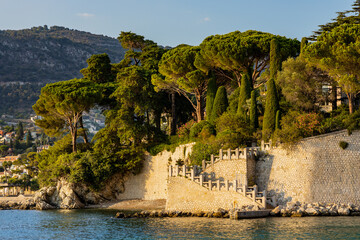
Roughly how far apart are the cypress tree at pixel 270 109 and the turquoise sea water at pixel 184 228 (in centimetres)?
970

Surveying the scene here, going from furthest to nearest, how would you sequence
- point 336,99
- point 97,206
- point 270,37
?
point 97,206 < point 270,37 < point 336,99

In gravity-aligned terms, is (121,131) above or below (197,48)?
below

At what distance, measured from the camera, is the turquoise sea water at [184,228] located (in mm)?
32312

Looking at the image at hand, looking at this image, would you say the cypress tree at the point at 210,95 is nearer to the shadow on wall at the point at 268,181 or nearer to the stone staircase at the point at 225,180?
the stone staircase at the point at 225,180

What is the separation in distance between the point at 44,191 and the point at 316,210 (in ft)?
104

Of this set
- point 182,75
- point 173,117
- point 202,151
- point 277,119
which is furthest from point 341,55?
point 173,117

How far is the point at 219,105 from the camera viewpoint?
53.6m

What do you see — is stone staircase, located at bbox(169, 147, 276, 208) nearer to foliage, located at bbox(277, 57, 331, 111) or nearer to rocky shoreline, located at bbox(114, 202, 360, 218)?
rocky shoreline, located at bbox(114, 202, 360, 218)

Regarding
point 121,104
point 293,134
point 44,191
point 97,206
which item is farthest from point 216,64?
point 44,191

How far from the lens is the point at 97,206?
5738cm

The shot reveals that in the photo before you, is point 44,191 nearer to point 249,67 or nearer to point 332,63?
point 249,67

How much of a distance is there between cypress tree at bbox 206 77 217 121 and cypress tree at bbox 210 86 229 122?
90cm

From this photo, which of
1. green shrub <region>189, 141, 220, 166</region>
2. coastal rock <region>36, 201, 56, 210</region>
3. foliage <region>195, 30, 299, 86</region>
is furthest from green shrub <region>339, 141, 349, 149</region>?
coastal rock <region>36, 201, 56, 210</region>

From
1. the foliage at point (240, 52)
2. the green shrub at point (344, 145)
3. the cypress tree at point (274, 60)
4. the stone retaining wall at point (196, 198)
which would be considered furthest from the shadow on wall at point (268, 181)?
the foliage at point (240, 52)
